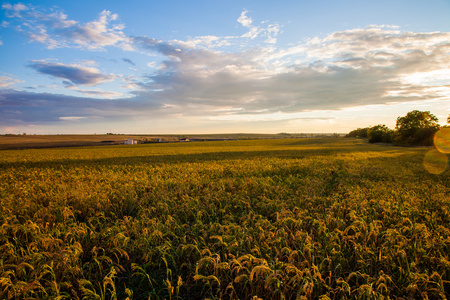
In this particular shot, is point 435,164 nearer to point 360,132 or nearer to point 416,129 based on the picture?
point 416,129

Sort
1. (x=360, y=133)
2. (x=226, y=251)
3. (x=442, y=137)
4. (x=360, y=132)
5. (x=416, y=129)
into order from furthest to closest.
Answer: (x=360, y=132) < (x=360, y=133) < (x=416, y=129) < (x=442, y=137) < (x=226, y=251)

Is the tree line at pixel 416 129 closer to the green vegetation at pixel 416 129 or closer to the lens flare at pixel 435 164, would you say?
the green vegetation at pixel 416 129

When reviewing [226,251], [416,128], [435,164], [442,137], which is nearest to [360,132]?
[416,128]

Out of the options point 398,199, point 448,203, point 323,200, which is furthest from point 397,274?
point 448,203

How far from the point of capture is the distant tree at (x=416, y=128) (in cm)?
6301

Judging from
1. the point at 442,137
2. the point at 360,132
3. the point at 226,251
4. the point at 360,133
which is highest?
the point at 360,132

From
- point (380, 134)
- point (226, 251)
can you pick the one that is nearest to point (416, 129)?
point (380, 134)

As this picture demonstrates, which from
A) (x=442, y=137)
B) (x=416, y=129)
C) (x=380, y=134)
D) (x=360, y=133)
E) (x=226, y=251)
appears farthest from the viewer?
(x=360, y=133)

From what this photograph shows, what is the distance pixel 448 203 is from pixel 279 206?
682 cm

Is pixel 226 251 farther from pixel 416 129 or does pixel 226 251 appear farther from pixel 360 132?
pixel 360 132

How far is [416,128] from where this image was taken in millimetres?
65500

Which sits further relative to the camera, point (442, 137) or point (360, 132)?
point (360, 132)

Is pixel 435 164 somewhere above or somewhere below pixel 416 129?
below

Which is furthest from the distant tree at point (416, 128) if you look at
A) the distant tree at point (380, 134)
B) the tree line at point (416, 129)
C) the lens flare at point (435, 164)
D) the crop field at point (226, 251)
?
the crop field at point (226, 251)
